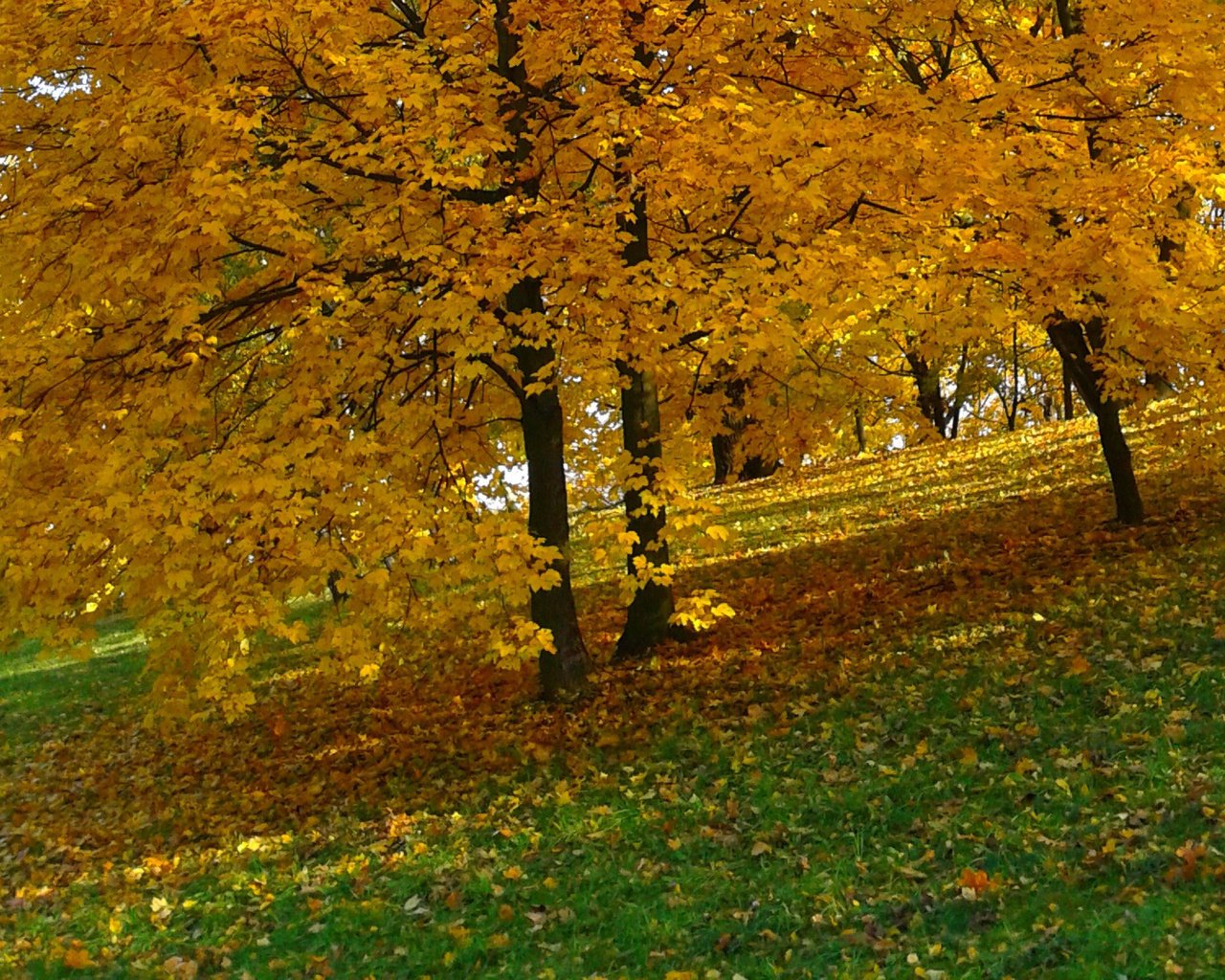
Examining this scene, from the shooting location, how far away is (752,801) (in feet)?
23.8

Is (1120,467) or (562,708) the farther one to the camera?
(1120,467)

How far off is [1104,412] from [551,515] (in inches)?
226

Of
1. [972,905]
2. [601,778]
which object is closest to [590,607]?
[601,778]

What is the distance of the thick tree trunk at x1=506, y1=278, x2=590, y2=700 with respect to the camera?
9.46 meters

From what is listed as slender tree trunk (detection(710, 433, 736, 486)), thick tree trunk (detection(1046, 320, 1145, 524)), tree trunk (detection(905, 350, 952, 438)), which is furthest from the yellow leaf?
tree trunk (detection(905, 350, 952, 438))

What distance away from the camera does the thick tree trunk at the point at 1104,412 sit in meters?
10.8

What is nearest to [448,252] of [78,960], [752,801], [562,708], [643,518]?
[643,518]

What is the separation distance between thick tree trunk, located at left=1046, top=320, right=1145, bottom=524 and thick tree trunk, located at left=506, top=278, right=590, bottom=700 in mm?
5091

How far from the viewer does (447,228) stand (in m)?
8.06

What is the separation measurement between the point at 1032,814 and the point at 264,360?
23.6 ft

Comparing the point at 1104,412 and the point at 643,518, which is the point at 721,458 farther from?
the point at 643,518

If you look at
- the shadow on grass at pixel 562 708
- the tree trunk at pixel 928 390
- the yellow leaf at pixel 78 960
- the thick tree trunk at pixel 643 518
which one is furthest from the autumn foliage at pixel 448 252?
the tree trunk at pixel 928 390

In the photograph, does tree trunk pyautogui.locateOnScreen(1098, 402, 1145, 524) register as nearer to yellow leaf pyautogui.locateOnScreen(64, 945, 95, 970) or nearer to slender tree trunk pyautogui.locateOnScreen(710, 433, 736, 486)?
yellow leaf pyautogui.locateOnScreen(64, 945, 95, 970)

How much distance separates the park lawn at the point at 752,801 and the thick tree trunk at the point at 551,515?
39 cm
